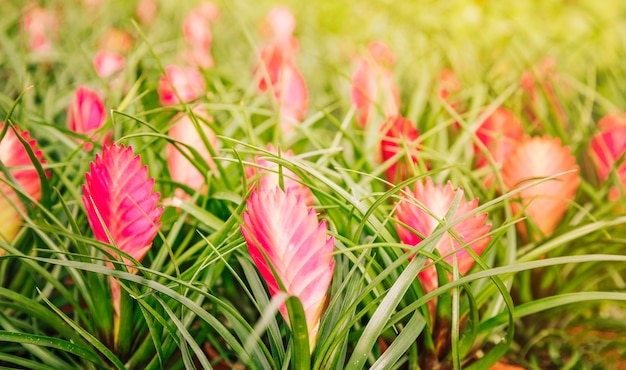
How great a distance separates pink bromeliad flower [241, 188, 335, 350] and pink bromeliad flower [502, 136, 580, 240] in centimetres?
45

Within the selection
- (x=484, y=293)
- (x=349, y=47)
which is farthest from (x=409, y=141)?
(x=349, y=47)

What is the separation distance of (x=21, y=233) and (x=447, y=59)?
1.15m

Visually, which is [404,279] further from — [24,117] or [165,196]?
[24,117]

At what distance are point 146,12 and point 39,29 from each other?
447mm

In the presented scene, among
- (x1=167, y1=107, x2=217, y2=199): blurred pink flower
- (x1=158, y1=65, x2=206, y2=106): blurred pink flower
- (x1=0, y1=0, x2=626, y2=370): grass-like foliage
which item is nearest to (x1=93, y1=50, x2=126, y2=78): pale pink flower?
(x1=0, y1=0, x2=626, y2=370): grass-like foliage

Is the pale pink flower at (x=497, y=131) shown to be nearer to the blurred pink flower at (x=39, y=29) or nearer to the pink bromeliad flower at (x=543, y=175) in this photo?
the pink bromeliad flower at (x=543, y=175)

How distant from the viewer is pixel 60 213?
0.93 meters

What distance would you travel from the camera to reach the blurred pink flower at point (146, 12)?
201 cm

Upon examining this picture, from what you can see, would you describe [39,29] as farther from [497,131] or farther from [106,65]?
[497,131]

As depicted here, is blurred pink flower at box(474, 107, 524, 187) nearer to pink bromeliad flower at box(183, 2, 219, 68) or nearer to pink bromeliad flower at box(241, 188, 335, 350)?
pink bromeliad flower at box(241, 188, 335, 350)

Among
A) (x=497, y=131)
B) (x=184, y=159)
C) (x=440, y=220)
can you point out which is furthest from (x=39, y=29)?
(x=440, y=220)

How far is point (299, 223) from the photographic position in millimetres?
600

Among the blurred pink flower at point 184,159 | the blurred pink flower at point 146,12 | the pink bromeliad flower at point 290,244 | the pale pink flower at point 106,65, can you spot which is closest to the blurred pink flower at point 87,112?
the blurred pink flower at point 184,159

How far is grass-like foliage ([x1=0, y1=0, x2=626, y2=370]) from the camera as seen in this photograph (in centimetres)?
64
